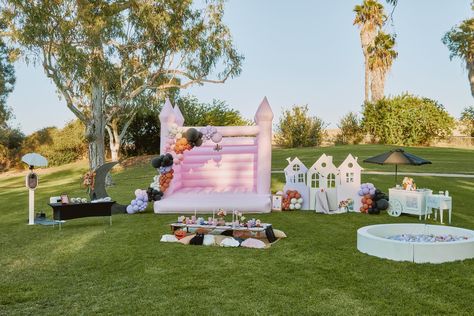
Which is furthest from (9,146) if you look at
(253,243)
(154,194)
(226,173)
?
(253,243)

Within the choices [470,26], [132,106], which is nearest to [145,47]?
[132,106]

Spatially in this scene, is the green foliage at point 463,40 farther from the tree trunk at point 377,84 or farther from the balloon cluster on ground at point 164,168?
the balloon cluster on ground at point 164,168

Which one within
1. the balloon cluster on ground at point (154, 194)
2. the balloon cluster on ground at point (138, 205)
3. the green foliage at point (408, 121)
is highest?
the green foliage at point (408, 121)

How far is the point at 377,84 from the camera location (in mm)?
36906

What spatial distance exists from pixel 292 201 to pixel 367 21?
92.5ft

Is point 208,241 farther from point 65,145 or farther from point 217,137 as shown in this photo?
point 65,145

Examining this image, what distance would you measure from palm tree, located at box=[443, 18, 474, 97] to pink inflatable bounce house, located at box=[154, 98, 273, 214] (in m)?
28.1

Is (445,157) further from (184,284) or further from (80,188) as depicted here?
(184,284)

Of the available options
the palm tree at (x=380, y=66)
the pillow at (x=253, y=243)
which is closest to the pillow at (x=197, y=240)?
the pillow at (x=253, y=243)

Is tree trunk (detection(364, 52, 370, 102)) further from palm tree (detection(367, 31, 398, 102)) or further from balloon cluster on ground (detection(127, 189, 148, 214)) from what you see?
balloon cluster on ground (detection(127, 189, 148, 214))

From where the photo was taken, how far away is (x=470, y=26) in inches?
1377

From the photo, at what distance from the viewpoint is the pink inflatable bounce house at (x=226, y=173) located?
12344mm

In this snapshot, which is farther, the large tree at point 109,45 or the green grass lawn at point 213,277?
the large tree at point 109,45

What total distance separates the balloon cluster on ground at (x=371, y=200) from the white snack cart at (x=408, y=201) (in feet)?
0.66
